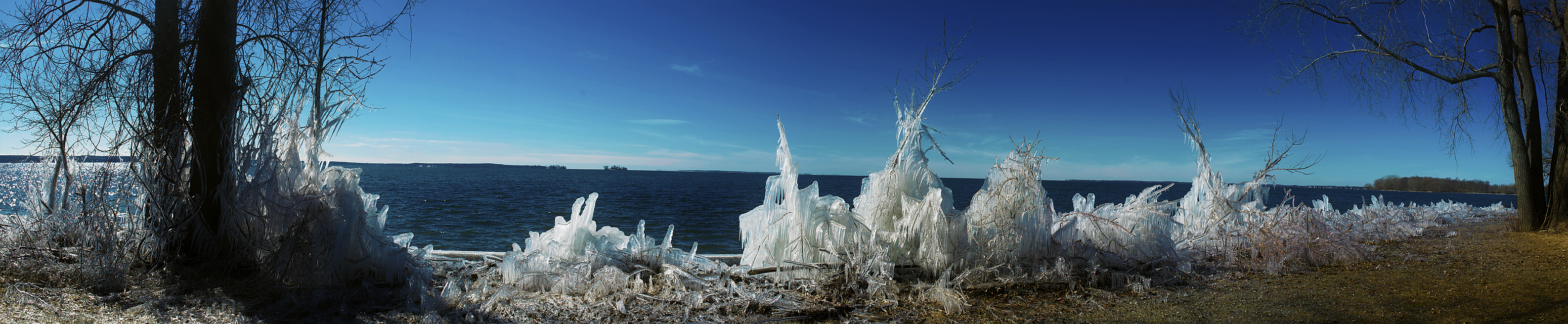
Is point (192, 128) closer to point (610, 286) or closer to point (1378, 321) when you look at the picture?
point (610, 286)

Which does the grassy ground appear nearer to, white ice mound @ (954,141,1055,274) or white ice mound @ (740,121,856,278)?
white ice mound @ (954,141,1055,274)

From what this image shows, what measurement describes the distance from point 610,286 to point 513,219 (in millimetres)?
18627

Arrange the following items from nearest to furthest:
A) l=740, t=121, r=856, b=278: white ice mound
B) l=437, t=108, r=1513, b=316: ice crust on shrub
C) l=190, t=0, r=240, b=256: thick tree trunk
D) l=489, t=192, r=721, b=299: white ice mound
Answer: l=437, t=108, r=1513, b=316: ice crust on shrub → l=489, t=192, r=721, b=299: white ice mound → l=190, t=0, r=240, b=256: thick tree trunk → l=740, t=121, r=856, b=278: white ice mound

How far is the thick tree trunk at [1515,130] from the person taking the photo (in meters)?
8.91

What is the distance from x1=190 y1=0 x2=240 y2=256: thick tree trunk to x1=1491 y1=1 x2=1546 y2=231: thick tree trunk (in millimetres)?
15924

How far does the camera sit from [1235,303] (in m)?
5.17

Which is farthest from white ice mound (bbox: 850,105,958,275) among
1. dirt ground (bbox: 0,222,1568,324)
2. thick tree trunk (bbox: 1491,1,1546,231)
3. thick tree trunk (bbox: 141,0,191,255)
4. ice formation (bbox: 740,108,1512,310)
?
thick tree trunk (bbox: 1491,1,1546,231)

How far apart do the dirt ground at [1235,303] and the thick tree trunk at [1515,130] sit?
3.68 metres

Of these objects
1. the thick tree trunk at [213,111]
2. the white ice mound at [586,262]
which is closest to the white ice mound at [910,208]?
the white ice mound at [586,262]

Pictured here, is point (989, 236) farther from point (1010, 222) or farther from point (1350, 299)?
point (1350, 299)

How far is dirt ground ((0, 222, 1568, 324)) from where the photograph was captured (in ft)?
14.6

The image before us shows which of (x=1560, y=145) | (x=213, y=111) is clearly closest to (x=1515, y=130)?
(x=1560, y=145)

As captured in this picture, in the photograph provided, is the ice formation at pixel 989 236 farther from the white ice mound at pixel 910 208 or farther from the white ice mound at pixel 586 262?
the white ice mound at pixel 586 262

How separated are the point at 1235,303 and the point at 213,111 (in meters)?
9.24
